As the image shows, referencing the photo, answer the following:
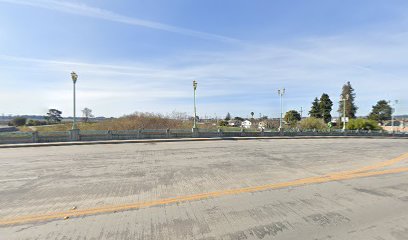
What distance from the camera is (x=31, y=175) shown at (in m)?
7.37

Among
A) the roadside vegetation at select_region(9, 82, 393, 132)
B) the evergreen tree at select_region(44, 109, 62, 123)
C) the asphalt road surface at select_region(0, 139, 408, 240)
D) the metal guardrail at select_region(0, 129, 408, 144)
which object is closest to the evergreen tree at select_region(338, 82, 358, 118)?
the roadside vegetation at select_region(9, 82, 393, 132)

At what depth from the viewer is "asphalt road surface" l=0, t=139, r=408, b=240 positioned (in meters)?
3.72

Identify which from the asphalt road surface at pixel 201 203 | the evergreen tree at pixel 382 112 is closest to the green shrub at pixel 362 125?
the evergreen tree at pixel 382 112

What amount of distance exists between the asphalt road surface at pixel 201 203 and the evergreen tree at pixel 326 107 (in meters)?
63.7

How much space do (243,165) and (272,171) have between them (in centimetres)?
142

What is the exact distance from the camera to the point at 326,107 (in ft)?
213

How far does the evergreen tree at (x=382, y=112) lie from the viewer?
78.9m

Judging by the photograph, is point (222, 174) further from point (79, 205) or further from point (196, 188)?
point (79, 205)

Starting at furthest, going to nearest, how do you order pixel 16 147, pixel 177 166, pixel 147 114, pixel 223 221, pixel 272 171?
1. pixel 147 114
2. pixel 16 147
3. pixel 177 166
4. pixel 272 171
5. pixel 223 221

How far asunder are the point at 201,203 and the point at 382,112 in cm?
10232

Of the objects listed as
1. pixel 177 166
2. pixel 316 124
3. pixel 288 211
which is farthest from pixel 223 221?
pixel 316 124

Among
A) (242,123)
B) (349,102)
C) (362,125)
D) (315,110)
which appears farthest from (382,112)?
(242,123)

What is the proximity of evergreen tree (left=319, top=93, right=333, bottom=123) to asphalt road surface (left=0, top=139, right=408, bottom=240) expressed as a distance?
6369 centimetres

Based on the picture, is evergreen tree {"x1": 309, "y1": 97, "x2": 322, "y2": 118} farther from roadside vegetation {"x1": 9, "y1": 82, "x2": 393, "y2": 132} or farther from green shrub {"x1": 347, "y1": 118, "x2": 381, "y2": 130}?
green shrub {"x1": 347, "y1": 118, "x2": 381, "y2": 130}
